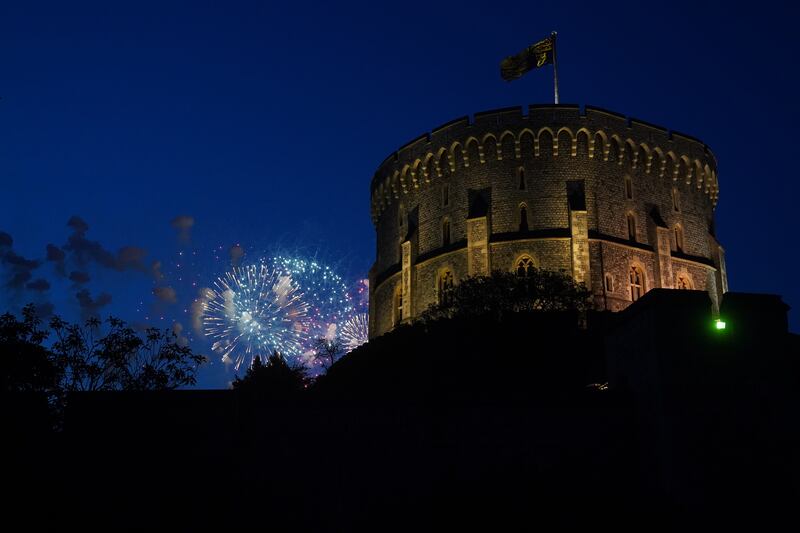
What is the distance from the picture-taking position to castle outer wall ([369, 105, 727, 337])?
125ft

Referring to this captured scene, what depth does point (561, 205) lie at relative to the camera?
38.6 meters

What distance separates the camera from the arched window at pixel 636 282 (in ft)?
126

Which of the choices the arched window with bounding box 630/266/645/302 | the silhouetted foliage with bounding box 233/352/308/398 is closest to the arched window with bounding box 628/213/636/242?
the arched window with bounding box 630/266/645/302

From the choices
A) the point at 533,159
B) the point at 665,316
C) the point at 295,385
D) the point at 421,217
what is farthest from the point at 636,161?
the point at 665,316

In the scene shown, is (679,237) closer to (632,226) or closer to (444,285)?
(632,226)

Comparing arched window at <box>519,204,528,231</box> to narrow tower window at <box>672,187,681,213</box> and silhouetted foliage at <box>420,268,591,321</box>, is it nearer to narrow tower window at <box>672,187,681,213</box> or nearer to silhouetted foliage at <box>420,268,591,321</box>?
silhouetted foliage at <box>420,268,591,321</box>

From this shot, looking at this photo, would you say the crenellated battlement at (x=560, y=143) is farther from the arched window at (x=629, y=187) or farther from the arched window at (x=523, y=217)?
the arched window at (x=523, y=217)

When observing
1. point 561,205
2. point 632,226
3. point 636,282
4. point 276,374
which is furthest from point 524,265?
point 276,374

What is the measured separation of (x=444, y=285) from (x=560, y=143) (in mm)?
9534

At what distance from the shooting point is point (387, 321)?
44.4 metres

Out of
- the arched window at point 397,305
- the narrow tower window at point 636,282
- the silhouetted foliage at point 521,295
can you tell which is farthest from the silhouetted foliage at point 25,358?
the narrow tower window at point 636,282

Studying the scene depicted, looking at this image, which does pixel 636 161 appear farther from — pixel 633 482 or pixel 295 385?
pixel 633 482

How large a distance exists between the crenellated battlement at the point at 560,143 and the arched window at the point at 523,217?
8.93 ft

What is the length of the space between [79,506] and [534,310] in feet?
67.7
